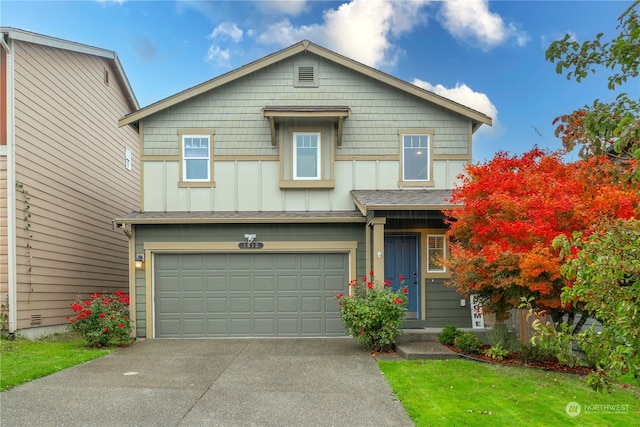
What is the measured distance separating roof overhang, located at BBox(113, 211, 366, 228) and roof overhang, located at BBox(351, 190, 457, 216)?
56cm

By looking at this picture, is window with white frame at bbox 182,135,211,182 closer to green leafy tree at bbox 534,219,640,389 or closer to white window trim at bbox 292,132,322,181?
white window trim at bbox 292,132,322,181

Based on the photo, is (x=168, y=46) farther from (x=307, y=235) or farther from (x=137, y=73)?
(x=307, y=235)

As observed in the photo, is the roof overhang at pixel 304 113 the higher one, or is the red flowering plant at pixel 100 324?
the roof overhang at pixel 304 113

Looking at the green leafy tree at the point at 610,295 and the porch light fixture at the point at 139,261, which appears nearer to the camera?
the green leafy tree at the point at 610,295

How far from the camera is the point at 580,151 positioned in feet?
10.3

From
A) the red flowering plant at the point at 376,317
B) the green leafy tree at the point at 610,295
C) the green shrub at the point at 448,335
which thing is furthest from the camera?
the green shrub at the point at 448,335

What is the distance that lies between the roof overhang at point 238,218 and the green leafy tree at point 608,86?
792cm

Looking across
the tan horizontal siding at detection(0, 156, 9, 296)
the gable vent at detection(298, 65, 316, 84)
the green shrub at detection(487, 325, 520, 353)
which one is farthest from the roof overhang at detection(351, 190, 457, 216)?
the tan horizontal siding at detection(0, 156, 9, 296)

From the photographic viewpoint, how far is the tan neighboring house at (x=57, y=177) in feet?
34.3

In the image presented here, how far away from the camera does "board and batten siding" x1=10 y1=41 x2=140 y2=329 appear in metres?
10.9

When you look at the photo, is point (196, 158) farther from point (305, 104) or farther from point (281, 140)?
point (305, 104)

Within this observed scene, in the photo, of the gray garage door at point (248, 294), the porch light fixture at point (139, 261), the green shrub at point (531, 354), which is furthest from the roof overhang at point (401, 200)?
the porch light fixture at point (139, 261)

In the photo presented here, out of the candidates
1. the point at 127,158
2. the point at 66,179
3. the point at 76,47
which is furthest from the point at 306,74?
the point at 127,158

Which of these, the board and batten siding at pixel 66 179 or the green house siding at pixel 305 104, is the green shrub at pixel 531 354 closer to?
the green house siding at pixel 305 104
